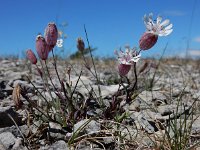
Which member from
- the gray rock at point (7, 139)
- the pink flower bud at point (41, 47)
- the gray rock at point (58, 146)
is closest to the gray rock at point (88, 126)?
the gray rock at point (58, 146)

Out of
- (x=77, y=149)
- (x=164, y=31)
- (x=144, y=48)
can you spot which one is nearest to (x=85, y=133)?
Result: (x=77, y=149)

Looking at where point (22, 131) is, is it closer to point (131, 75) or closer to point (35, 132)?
point (35, 132)

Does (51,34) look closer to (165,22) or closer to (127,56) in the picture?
(127,56)

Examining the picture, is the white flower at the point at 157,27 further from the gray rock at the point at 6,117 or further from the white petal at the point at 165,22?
the gray rock at the point at 6,117

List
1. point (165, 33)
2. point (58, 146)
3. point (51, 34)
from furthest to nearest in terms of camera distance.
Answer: point (51, 34), point (165, 33), point (58, 146)

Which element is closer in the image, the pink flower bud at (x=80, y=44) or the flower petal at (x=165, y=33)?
the flower petal at (x=165, y=33)

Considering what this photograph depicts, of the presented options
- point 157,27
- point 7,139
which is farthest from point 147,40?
point 7,139

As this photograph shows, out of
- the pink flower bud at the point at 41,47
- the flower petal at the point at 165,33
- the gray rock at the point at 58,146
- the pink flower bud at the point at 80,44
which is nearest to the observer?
the gray rock at the point at 58,146
